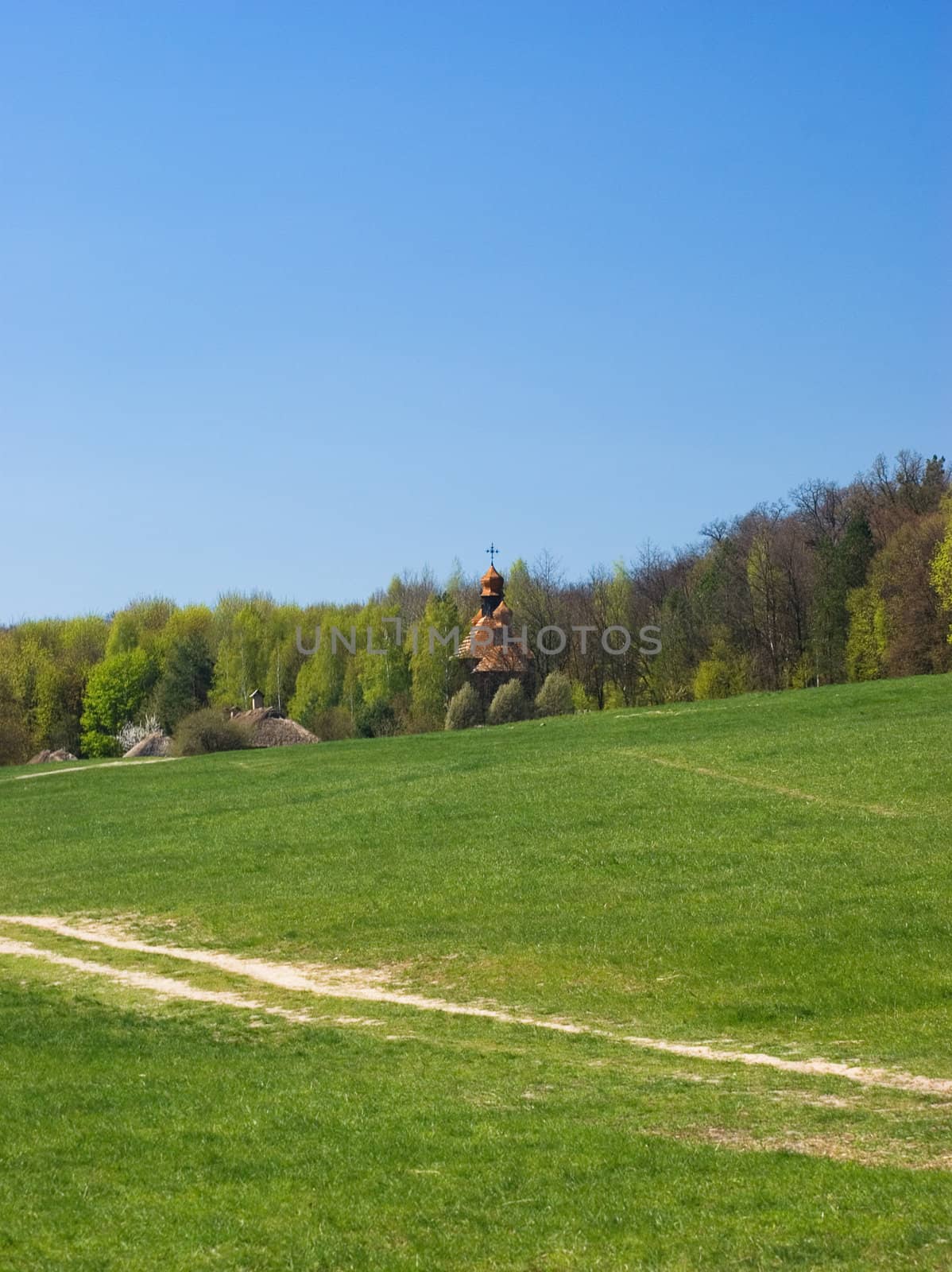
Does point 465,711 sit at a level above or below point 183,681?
below

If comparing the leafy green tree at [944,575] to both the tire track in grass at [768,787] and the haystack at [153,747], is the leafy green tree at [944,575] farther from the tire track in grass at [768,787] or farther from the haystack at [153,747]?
the haystack at [153,747]

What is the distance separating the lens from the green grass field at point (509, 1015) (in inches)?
355

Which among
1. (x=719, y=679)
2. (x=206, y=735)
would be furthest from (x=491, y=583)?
(x=206, y=735)

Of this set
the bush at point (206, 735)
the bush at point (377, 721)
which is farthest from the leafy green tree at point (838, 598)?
the bush at point (206, 735)

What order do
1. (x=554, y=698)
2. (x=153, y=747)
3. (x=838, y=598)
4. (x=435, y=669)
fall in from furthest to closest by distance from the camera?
(x=435, y=669), (x=554, y=698), (x=838, y=598), (x=153, y=747)

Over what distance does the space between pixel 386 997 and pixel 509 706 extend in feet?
190

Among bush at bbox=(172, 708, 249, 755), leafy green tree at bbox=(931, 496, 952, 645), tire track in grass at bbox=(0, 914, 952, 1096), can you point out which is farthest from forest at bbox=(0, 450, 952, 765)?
tire track in grass at bbox=(0, 914, 952, 1096)

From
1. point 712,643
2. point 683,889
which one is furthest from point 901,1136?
point 712,643

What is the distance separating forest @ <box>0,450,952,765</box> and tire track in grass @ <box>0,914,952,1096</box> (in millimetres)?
51626

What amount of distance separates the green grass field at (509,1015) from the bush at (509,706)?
118 feet

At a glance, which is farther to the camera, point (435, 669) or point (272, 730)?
point (435, 669)

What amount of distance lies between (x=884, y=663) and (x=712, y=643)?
1484 centimetres

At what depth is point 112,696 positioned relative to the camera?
107 metres

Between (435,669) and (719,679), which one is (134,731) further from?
(719,679)
